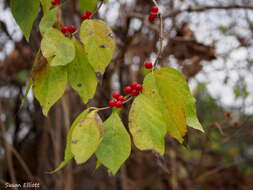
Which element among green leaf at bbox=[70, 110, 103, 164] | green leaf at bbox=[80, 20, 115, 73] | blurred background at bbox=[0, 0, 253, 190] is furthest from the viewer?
blurred background at bbox=[0, 0, 253, 190]

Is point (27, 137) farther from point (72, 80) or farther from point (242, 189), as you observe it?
point (242, 189)

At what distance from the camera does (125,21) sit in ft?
7.72

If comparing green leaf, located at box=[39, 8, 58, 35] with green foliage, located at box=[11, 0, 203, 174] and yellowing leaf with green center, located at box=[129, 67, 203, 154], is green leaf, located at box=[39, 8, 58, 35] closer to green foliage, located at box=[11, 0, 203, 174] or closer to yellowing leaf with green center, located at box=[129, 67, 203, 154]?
green foliage, located at box=[11, 0, 203, 174]

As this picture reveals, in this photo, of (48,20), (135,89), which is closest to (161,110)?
(135,89)

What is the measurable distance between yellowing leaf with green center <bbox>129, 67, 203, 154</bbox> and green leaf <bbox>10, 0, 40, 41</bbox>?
41 centimetres

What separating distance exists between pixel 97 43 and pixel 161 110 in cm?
27

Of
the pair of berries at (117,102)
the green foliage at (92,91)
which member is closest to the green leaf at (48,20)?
the green foliage at (92,91)

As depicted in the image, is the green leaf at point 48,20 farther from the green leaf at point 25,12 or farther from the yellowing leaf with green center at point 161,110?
the yellowing leaf with green center at point 161,110

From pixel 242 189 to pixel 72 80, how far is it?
18.7ft

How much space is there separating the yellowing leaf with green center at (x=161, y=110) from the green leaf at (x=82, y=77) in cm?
16

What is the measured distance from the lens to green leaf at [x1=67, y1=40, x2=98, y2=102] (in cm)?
91

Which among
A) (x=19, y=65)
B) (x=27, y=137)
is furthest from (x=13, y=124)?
(x=19, y=65)

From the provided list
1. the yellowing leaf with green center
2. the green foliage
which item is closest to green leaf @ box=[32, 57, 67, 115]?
the green foliage

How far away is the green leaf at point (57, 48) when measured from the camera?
2.73ft
